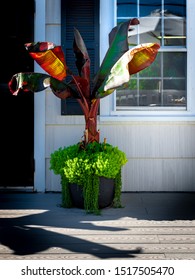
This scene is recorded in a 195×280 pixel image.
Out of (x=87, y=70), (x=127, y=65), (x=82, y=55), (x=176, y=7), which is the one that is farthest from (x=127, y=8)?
(x=127, y=65)

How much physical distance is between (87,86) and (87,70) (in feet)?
0.78

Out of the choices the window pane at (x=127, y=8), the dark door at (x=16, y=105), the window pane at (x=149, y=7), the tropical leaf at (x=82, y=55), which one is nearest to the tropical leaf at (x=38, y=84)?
the tropical leaf at (x=82, y=55)

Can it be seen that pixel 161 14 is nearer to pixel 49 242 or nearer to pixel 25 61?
pixel 25 61

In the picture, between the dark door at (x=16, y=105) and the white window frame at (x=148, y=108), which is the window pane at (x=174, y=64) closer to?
the white window frame at (x=148, y=108)

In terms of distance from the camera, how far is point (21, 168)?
6.22m

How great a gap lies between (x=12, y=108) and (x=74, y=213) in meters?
1.79

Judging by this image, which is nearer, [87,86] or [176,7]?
[87,86]

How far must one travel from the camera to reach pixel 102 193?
5.25 meters

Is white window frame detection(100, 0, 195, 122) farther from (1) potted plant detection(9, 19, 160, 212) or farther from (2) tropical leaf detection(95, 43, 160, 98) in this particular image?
(2) tropical leaf detection(95, 43, 160, 98)

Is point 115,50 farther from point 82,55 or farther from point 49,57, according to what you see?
point 49,57

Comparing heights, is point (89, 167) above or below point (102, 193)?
above

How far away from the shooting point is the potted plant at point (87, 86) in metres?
4.98
